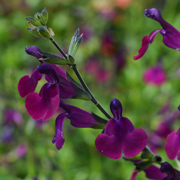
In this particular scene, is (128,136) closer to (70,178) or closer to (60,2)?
(70,178)

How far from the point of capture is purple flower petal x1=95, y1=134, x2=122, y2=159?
0.59 metres

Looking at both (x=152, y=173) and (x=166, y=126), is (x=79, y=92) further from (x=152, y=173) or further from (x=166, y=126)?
(x=166, y=126)

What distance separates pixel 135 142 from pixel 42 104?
0.70ft

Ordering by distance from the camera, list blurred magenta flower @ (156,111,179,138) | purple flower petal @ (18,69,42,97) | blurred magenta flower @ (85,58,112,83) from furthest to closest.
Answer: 1. blurred magenta flower @ (85,58,112,83)
2. blurred magenta flower @ (156,111,179,138)
3. purple flower petal @ (18,69,42,97)

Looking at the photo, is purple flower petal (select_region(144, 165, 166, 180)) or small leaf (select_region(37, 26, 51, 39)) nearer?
small leaf (select_region(37, 26, 51, 39))

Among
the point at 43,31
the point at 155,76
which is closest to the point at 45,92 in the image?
the point at 43,31

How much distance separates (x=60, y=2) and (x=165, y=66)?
179 cm

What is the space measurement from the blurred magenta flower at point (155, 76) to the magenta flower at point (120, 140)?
169 centimetres

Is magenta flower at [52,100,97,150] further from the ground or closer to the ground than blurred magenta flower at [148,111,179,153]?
further from the ground

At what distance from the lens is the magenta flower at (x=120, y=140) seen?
1.94 ft

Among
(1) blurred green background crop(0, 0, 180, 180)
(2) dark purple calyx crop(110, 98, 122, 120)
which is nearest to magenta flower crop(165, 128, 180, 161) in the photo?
(2) dark purple calyx crop(110, 98, 122, 120)

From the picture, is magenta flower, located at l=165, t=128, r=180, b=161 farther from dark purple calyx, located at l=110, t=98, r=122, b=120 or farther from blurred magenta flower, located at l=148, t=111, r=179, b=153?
blurred magenta flower, located at l=148, t=111, r=179, b=153

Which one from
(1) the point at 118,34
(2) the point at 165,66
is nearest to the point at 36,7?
(1) the point at 118,34

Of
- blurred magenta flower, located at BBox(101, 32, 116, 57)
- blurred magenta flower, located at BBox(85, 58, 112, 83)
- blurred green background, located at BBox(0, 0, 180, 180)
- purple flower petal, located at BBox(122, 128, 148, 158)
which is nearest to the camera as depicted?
purple flower petal, located at BBox(122, 128, 148, 158)
